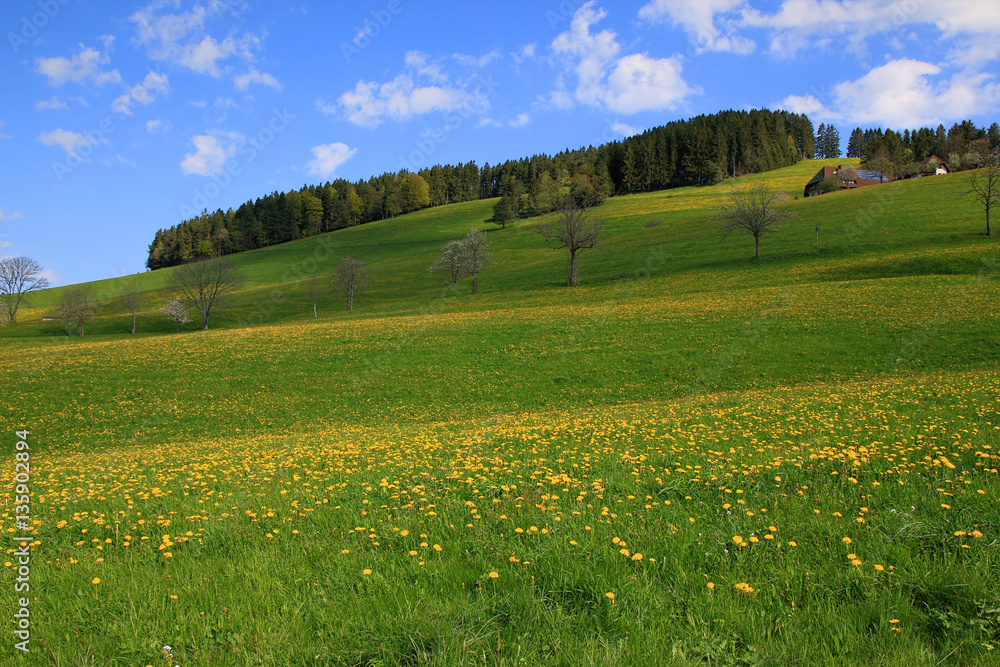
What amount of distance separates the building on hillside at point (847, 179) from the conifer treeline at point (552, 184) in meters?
28.0

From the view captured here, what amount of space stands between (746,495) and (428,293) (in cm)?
7348

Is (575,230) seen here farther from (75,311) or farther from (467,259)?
(75,311)

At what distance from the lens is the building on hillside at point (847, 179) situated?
123312 millimetres

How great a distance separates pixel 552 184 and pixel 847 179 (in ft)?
248

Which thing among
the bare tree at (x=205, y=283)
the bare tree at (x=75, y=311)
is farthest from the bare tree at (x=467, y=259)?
the bare tree at (x=75, y=311)

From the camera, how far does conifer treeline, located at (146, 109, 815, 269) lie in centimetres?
15312

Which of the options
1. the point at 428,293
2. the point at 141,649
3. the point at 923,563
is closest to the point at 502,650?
the point at 141,649

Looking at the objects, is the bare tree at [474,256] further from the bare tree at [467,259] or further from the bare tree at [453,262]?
the bare tree at [453,262]

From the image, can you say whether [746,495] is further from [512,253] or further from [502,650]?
[512,253]

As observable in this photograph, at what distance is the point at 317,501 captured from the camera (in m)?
7.52

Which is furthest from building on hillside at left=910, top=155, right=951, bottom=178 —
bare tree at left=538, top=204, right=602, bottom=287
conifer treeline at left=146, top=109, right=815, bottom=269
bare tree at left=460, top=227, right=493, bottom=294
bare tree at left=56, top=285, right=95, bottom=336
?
bare tree at left=56, top=285, right=95, bottom=336

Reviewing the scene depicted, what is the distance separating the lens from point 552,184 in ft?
510

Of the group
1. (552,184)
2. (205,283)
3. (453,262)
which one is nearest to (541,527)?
(453,262)

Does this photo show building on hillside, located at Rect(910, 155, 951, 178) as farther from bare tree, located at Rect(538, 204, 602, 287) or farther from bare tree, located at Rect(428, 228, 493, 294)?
bare tree, located at Rect(428, 228, 493, 294)
